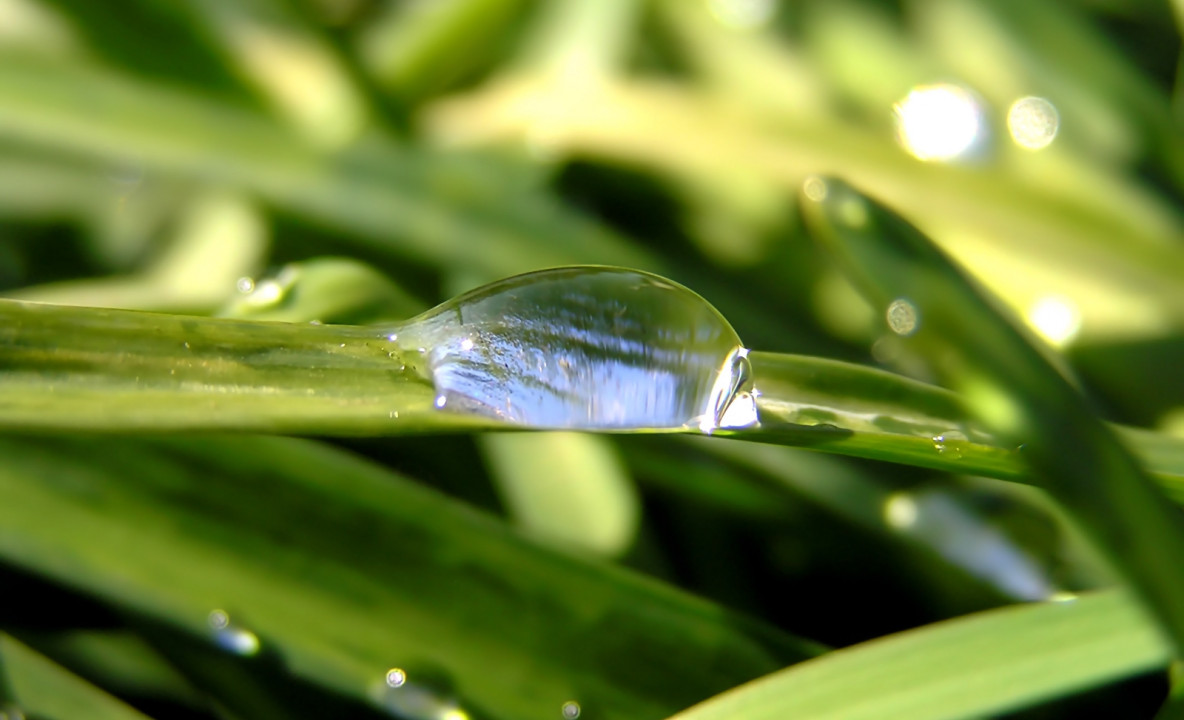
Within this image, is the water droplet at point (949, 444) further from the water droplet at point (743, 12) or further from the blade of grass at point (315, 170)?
the water droplet at point (743, 12)

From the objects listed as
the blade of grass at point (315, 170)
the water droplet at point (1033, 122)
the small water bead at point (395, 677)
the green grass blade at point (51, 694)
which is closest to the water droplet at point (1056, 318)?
the water droplet at point (1033, 122)

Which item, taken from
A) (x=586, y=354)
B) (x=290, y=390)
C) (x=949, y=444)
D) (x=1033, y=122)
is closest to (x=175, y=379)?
(x=290, y=390)

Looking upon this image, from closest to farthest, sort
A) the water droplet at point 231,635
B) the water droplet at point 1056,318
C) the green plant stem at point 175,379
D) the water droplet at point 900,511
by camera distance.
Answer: the green plant stem at point 175,379 < the water droplet at point 231,635 < the water droplet at point 900,511 < the water droplet at point 1056,318

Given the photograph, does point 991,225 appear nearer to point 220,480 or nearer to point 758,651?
point 758,651

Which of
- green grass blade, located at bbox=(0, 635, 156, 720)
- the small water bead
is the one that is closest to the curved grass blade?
the small water bead

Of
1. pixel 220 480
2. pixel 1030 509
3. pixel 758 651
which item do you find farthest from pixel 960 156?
pixel 220 480

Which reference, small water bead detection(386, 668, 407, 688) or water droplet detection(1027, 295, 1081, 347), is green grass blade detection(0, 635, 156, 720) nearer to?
small water bead detection(386, 668, 407, 688)
